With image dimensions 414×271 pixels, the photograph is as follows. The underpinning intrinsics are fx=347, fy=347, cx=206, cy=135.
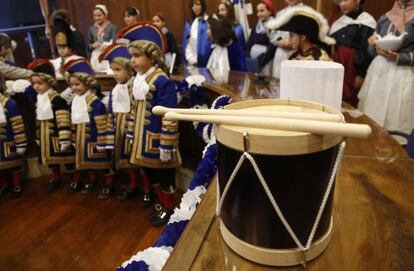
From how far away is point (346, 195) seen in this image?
93cm

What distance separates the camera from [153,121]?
2514mm

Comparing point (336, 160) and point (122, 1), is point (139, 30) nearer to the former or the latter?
point (336, 160)

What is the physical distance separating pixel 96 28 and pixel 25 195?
289 centimetres

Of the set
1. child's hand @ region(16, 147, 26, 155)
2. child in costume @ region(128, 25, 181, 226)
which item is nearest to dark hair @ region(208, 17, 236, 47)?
child in costume @ region(128, 25, 181, 226)

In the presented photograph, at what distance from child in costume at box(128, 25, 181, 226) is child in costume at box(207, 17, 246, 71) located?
3.89 ft

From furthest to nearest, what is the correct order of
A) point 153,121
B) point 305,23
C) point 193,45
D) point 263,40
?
1. point 193,45
2. point 263,40
3. point 153,121
4. point 305,23

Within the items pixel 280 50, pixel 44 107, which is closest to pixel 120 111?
pixel 44 107

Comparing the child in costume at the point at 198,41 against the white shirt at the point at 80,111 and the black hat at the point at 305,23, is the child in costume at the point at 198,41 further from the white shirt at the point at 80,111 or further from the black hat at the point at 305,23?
the black hat at the point at 305,23

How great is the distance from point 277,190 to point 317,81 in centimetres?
63

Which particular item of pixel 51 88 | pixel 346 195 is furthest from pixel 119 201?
pixel 346 195

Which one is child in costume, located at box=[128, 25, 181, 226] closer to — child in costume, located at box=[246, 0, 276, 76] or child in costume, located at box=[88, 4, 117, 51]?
child in costume, located at box=[246, 0, 276, 76]

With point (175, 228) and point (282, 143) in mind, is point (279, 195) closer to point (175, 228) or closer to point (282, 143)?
point (282, 143)

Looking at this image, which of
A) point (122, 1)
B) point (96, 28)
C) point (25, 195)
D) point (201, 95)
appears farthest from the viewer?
point (122, 1)

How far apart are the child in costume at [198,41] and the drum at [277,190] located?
3536mm
